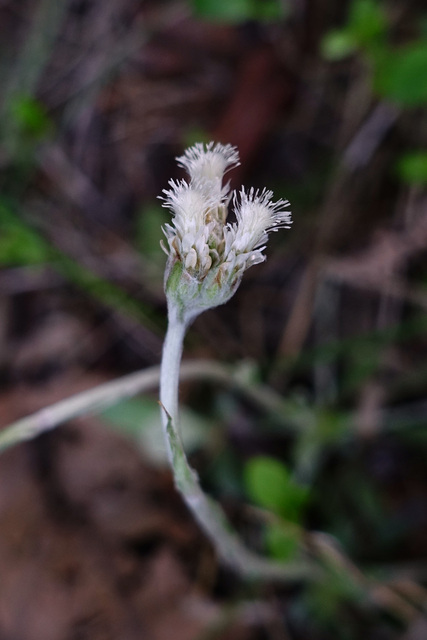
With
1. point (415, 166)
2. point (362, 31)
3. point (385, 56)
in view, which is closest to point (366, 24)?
point (362, 31)

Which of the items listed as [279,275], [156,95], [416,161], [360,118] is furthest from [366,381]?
[156,95]

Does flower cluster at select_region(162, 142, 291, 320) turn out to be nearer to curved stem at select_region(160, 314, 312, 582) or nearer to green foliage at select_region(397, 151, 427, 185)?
curved stem at select_region(160, 314, 312, 582)

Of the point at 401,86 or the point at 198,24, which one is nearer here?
the point at 401,86

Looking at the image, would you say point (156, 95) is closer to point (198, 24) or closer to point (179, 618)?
point (198, 24)

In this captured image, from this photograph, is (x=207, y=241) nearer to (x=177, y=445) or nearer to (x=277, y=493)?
(x=177, y=445)

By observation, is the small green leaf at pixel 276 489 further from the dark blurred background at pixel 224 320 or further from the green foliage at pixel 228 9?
the green foliage at pixel 228 9

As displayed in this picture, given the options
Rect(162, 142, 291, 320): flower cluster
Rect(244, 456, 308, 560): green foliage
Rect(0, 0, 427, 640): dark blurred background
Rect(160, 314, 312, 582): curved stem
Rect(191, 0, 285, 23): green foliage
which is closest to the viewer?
Rect(162, 142, 291, 320): flower cluster

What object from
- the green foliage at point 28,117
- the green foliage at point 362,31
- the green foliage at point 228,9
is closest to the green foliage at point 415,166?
the green foliage at point 362,31

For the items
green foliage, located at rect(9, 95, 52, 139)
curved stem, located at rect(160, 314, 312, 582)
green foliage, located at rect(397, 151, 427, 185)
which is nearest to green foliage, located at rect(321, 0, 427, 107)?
green foliage, located at rect(397, 151, 427, 185)

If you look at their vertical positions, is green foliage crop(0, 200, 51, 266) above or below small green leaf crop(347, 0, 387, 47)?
below
